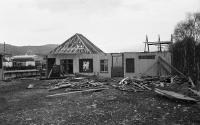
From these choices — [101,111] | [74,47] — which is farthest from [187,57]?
[101,111]

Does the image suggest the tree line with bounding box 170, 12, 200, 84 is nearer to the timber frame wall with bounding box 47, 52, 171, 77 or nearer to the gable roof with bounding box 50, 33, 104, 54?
the timber frame wall with bounding box 47, 52, 171, 77

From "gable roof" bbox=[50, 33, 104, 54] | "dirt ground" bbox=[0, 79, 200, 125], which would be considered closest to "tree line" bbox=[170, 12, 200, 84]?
"gable roof" bbox=[50, 33, 104, 54]

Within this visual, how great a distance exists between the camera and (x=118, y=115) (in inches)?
388

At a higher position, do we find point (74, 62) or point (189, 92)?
point (74, 62)

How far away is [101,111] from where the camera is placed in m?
10.6

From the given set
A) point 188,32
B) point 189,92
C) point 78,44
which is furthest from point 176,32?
point 189,92

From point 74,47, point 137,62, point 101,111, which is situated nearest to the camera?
point 101,111

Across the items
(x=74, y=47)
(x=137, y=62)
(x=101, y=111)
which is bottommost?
(x=101, y=111)

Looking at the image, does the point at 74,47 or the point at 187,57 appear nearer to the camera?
the point at 187,57

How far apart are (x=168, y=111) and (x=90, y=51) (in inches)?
837

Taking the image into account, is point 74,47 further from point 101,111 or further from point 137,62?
point 101,111

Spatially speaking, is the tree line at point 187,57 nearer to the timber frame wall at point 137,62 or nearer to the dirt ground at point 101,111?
the timber frame wall at point 137,62

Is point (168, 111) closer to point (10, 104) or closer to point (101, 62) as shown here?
point (10, 104)

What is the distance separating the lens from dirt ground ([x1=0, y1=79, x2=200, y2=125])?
9.02m
